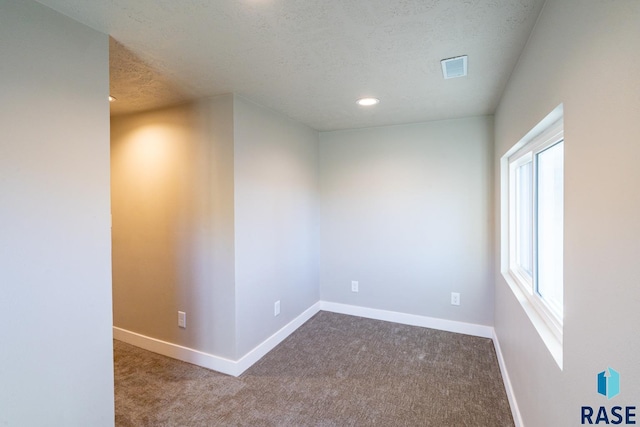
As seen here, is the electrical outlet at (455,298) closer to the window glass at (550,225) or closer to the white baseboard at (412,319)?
the white baseboard at (412,319)

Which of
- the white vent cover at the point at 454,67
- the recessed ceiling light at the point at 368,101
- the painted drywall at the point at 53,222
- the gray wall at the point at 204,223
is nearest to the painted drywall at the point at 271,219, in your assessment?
the gray wall at the point at 204,223

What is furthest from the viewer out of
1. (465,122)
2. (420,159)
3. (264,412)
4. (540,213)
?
(420,159)

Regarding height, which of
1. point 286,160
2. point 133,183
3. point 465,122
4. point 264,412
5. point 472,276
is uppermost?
point 465,122

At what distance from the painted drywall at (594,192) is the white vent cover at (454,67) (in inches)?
17.5

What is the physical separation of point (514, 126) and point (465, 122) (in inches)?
48.8

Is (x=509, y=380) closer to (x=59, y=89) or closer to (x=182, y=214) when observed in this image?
(x=182, y=214)

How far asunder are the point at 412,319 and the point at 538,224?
195cm

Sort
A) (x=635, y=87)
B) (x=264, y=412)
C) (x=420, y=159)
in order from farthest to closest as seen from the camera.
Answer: (x=420, y=159) → (x=264, y=412) → (x=635, y=87)

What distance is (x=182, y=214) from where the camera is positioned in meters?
2.64

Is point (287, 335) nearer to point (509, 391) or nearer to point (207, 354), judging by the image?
point (207, 354)

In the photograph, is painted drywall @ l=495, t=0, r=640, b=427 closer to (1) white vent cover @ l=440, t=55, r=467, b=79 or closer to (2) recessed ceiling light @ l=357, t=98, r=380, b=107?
(1) white vent cover @ l=440, t=55, r=467, b=79

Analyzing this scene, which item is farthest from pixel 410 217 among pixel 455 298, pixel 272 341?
pixel 272 341

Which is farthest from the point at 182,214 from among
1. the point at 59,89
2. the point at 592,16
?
the point at 592,16

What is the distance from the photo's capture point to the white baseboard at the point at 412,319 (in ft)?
10.5
